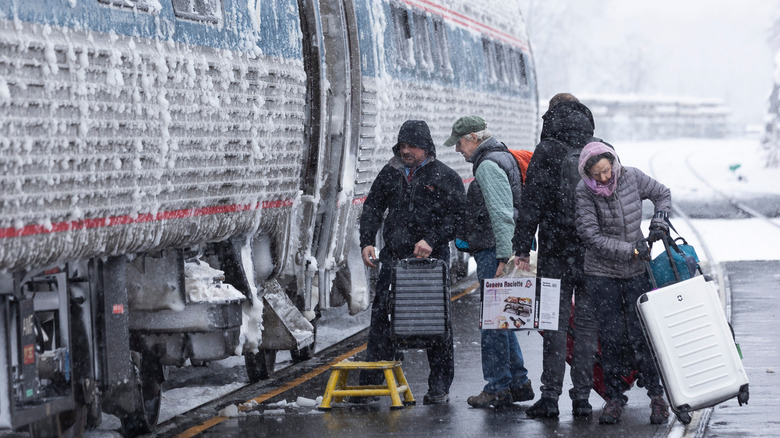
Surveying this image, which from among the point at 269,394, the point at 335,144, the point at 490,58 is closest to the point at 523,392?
the point at 269,394

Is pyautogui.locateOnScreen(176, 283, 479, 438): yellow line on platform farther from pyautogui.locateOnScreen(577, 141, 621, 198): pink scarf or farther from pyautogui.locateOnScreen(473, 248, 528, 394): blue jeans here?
pyautogui.locateOnScreen(577, 141, 621, 198): pink scarf

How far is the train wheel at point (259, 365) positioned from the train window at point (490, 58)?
23.4 feet

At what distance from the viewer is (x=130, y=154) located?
7164 millimetres

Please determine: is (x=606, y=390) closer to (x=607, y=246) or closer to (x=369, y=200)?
(x=607, y=246)

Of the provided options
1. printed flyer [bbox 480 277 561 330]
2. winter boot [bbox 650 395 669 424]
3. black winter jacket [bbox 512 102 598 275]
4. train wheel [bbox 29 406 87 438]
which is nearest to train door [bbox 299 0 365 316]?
printed flyer [bbox 480 277 561 330]

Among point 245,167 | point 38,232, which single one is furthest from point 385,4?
point 38,232

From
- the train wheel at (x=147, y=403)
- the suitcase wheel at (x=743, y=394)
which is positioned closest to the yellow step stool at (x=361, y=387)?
the train wheel at (x=147, y=403)

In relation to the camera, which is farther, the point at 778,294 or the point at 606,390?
the point at 778,294

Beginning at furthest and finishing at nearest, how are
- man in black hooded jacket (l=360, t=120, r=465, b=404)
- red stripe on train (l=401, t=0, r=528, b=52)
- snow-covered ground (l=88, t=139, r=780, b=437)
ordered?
red stripe on train (l=401, t=0, r=528, b=52), snow-covered ground (l=88, t=139, r=780, b=437), man in black hooded jacket (l=360, t=120, r=465, b=404)

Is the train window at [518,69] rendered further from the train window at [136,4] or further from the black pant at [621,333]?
the train window at [136,4]

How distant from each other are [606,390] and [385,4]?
4.46 metres

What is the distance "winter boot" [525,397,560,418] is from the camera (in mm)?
8883

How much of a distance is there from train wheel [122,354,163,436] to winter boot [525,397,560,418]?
2.30 metres

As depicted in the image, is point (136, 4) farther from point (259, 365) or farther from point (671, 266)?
point (259, 365)
